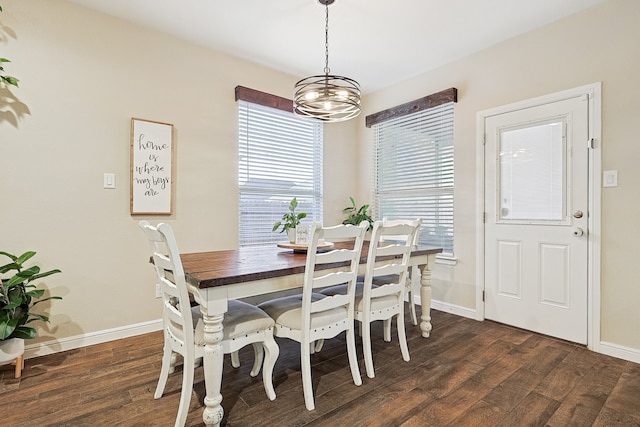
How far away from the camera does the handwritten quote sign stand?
8.85 feet

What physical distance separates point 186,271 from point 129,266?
4.67 ft

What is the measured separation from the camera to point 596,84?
7.97ft

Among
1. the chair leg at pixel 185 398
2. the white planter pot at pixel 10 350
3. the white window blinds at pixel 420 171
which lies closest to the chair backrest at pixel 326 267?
the chair leg at pixel 185 398

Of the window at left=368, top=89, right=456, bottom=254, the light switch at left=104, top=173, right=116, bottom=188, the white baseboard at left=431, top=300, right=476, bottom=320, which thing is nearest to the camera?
the light switch at left=104, top=173, right=116, bottom=188

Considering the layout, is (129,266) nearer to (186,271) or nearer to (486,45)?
(186,271)

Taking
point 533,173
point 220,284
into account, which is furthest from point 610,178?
point 220,284

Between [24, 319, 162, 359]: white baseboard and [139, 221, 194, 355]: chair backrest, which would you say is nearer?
[139, 221, 194, 355]: chair backrest

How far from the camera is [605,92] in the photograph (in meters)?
2.40

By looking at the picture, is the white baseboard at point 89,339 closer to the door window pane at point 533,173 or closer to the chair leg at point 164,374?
the chair leg at point 164,374

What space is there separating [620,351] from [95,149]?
13.7 ft

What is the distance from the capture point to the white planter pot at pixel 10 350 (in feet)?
6.40

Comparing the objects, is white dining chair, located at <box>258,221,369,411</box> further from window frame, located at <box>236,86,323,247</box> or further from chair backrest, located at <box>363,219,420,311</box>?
window frame, located at <box>236,86,323,247</box>

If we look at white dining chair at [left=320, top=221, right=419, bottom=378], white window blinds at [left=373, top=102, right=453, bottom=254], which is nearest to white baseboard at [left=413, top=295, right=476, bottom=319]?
white window blinds at [left=373, top=102, right=453, bottom=254]

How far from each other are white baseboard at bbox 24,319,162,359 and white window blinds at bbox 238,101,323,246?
111 cm
